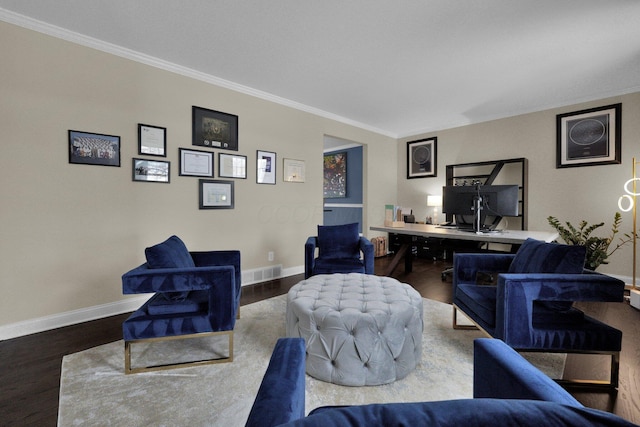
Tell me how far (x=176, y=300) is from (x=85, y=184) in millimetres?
1722

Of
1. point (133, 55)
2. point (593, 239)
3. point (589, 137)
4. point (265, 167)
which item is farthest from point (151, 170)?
point (589, 137)

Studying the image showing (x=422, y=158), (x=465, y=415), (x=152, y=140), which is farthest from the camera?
(x=422, y=158)

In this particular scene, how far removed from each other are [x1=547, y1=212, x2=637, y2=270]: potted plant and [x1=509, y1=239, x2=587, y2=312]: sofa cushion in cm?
247

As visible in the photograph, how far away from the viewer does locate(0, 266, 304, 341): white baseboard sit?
2.47 m

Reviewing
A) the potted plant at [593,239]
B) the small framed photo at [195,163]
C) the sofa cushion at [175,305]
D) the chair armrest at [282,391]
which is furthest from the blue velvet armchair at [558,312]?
the small framed photo at [195,163]

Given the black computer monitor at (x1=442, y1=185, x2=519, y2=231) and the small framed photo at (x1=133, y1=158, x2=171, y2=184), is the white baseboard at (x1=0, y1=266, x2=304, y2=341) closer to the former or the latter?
the small framed photo at (x1=133, y1=158, x2=171, y2=184)

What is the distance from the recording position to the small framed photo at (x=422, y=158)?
6.13 metres

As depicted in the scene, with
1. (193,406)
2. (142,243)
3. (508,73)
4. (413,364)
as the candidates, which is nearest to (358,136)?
(508,73)

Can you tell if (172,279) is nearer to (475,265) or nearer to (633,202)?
(475,265)

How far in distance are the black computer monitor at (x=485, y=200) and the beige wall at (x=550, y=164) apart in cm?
204

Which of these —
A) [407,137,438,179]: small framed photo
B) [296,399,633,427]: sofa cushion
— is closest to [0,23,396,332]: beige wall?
[296,399,633,427]: sofa cushion

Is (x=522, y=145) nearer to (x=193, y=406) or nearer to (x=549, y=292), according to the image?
(x=549, y=292)

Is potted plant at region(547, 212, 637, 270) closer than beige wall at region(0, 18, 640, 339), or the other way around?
beige wall at region(0, 18, 640, 339)

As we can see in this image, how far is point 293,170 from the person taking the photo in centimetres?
461
